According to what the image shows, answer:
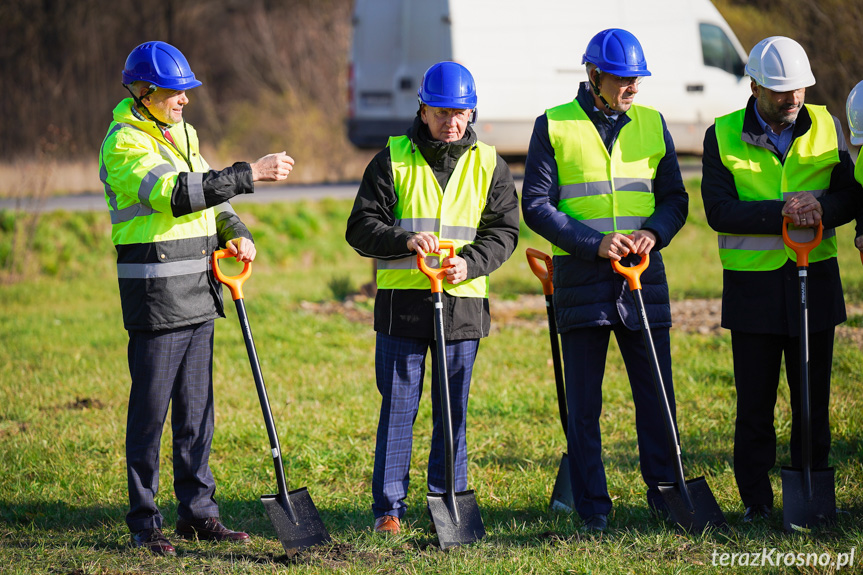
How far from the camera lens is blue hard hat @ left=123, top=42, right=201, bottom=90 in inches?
148

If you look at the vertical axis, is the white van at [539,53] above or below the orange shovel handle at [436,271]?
above

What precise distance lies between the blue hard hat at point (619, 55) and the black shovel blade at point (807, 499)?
1.86 metres

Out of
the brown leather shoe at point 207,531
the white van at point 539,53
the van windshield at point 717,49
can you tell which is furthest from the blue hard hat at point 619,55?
the van windshield at point 717,49

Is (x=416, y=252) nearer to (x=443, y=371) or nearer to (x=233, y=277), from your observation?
(x=443, y=371)

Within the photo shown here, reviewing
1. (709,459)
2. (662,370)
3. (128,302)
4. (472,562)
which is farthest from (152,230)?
(709,459)

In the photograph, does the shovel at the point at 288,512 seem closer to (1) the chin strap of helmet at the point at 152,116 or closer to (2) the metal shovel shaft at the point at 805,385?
(1) the chin strap of helmet at the point at 152,116

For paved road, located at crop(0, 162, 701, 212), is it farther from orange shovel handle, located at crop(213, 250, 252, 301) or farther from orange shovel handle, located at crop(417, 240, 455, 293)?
orange shovel handle, located at crop(417, 240, 455, 293)

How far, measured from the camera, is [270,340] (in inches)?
310

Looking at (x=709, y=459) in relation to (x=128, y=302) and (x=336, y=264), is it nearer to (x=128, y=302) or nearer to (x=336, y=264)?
(x=128, y=302)

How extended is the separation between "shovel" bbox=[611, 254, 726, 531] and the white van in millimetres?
7299

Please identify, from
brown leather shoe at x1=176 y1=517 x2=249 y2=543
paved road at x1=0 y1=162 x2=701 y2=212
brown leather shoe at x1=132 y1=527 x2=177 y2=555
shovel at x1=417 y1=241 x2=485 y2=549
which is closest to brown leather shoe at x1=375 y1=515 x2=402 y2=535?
shovel at x1=417 y1=241 x2=485 y2=549

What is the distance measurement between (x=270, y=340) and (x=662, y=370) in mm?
4614

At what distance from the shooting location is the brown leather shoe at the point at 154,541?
3836 millimetres

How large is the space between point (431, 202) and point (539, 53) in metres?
7.71
